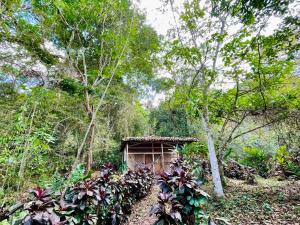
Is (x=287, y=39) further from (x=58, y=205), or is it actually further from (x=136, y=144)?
(x=136, y=144)

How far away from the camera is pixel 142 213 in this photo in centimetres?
515

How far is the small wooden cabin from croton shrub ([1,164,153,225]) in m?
8.56

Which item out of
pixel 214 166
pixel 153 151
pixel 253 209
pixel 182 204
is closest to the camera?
pixel 182 204

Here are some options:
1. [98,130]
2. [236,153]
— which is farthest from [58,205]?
[236,153]

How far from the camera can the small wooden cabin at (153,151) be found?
1374cm

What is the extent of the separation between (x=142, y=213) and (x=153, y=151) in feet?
30.7

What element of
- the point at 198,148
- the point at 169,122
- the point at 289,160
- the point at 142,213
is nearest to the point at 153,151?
the point at 169,122

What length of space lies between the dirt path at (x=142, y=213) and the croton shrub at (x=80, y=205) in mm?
288

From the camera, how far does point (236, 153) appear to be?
14.8m

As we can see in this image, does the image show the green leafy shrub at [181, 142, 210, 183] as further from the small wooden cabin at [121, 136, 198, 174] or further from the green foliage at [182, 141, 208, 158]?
the small wooden cabin at [121, 136, 198, 174]

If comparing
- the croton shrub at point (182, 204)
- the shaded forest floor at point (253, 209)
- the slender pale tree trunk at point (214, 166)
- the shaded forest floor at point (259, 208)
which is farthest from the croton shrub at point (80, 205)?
the slender pale tree trunk at point (214, 166)

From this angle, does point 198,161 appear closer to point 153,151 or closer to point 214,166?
point 214,166

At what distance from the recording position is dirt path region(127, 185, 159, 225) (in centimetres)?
455

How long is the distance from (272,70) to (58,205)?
5834 mm
